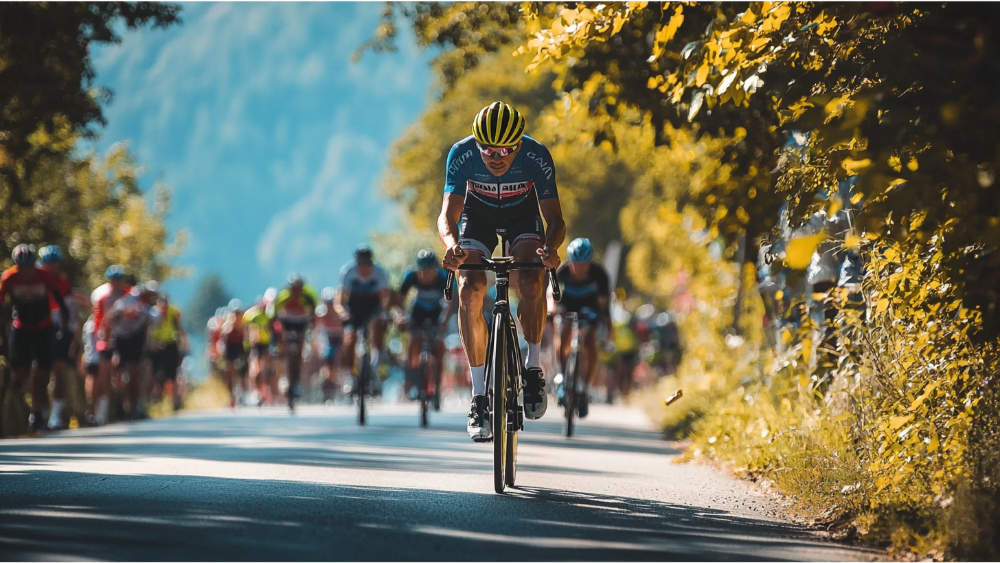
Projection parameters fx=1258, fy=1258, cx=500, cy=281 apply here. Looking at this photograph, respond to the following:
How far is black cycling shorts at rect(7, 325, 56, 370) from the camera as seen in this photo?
46.2ft

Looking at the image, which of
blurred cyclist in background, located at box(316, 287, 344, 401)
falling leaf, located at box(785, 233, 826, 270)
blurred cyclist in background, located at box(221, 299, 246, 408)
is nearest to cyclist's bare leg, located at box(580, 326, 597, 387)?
blurred cyclist in background, located at box(316, 287, 344, 401)

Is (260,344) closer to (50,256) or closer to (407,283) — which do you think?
(50,256)

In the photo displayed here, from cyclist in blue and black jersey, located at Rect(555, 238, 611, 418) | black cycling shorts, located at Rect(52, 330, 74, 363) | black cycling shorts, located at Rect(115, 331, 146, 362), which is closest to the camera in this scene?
cyclist in blue and black jersey, located at Rect(555, 238, 611, 418)

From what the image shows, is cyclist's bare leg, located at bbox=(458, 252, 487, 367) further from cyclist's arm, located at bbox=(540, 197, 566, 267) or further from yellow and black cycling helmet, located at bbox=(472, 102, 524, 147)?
yellow and black cycling helmet, located at bbox=(472, 102, 524, 147)

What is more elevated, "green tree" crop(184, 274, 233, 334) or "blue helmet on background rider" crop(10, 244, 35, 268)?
"green tree" crop(184, 274, 233, 334)

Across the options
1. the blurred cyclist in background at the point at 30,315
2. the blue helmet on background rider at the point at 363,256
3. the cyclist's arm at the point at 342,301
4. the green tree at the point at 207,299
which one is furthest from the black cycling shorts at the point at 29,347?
the green tree at the point at 207,299

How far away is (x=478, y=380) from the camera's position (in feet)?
25.0

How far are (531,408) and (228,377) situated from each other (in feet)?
58.0

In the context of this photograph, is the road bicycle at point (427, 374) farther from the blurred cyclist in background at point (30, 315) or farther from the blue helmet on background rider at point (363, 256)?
the blurred cyclist in background at point (30, 315)

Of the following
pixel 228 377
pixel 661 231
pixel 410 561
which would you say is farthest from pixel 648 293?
pixel 410 561

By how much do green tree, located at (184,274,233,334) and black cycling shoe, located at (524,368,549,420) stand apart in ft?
495

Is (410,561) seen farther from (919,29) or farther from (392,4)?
(392,4)

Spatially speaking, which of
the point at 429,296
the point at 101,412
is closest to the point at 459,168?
the point at 429,296

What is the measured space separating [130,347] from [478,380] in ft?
37.2
